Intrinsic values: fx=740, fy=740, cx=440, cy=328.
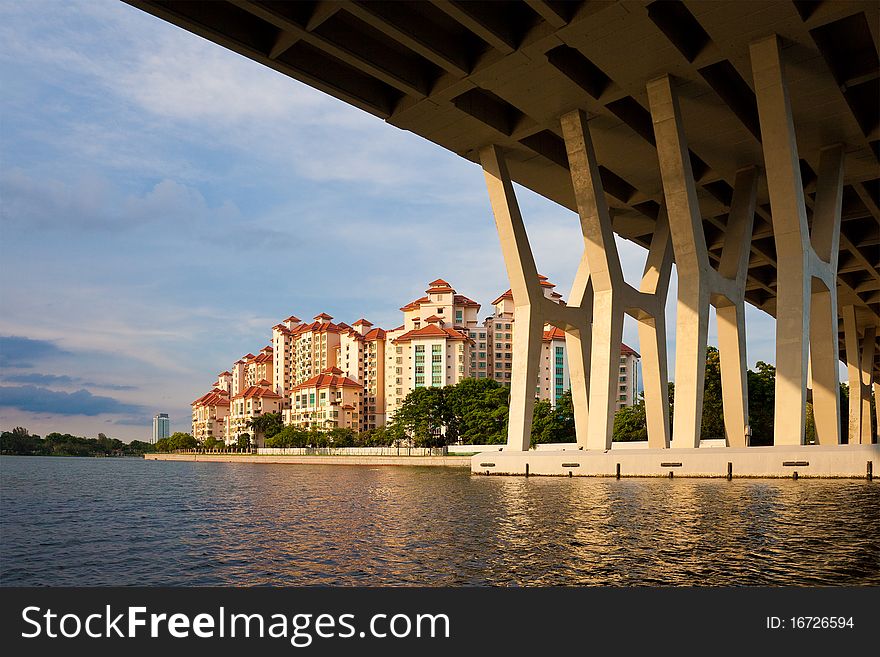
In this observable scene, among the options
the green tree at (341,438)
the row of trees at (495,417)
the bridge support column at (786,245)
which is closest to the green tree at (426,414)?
the row of trees at (495,417)

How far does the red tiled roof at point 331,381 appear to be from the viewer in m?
135

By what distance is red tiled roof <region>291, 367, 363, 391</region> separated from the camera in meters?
135

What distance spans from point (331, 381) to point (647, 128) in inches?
4338

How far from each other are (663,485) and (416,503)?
22.6 ft

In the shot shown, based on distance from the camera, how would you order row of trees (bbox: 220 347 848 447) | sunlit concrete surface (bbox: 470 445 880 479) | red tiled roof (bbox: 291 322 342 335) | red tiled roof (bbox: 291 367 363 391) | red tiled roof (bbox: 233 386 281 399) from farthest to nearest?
1. red tiled roof (bbox: 233 386 281 399)
2. red tiled roof (bbox: 291 322 342 335)
3. red tiled roof (bbox: 291 367 363 391)
4. row of trees (bbox: 220 347 848 447)
5. sunlit concrete surface (bbox: 470 445 880 479)

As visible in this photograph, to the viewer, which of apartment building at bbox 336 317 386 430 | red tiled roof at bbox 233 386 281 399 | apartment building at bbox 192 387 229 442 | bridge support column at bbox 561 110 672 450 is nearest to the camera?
bridge support column at bbox 561 110 672 450

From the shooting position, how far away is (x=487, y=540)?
1060 cm

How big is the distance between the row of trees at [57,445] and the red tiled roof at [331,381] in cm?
7550

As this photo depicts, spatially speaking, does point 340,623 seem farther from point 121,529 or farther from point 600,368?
point 600,368

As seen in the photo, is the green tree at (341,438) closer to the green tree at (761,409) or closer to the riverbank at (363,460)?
the riverbank at (363,460)

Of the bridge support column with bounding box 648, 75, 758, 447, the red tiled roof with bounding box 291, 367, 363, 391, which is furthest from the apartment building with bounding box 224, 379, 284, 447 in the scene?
A: the bridge support column with bounding box 648, 75, 758, 447

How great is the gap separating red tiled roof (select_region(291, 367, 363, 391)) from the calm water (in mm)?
116157

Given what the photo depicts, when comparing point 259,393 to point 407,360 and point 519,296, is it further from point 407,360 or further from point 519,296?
point 519,296

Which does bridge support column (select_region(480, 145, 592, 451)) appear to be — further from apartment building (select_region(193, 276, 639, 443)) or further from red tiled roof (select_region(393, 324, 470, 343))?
red tiled roof (select_region(393, 324, 470, 343))
